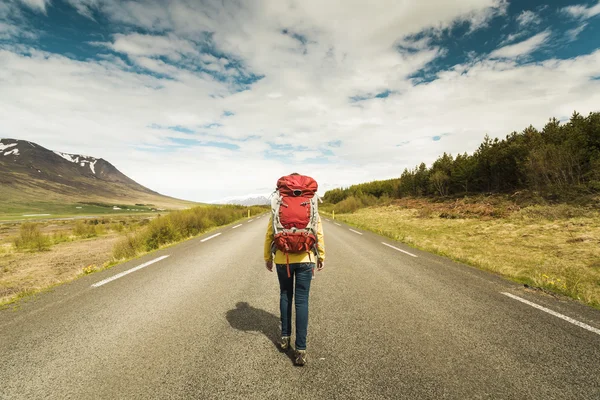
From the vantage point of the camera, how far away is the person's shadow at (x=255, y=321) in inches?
135

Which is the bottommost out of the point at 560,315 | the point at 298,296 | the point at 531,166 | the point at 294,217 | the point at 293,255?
the point at 560,315

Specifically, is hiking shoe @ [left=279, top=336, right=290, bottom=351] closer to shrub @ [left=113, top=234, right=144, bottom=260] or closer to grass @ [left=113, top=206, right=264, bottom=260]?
grass @ [left=113, top=206, right=264, bottom=260]

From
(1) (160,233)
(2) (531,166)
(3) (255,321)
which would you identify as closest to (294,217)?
(3) (255,321)

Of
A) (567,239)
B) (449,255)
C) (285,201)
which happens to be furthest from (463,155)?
(285,201)

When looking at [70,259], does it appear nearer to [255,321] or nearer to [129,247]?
[129,247]

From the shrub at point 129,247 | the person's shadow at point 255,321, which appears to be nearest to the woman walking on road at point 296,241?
the person's shadow at point 255,321

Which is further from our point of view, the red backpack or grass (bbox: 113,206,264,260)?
grass (bbox: 113,206,264,260)

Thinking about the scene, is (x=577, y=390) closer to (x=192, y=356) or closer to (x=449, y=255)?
(x=192, y=356)

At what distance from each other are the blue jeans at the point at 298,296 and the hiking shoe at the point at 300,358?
41 mm

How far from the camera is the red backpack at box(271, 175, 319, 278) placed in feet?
9.31

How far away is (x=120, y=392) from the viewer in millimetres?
2275

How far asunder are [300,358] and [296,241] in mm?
1220

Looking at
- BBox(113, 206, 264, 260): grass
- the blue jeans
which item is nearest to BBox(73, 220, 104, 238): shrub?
BBox(113, 206, 264, 260): grass

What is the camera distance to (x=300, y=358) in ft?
8.87
